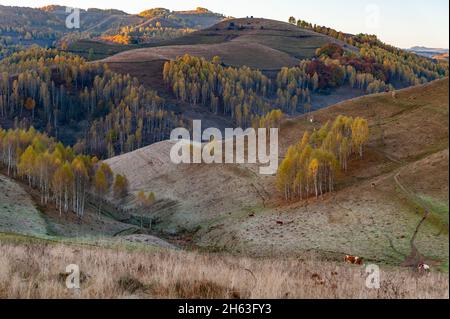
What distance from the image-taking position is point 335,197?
276 ft

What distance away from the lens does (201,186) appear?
376ft

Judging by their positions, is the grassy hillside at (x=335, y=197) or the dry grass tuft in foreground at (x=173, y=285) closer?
the dry grass tuft in foreground at (x=173, y=285)

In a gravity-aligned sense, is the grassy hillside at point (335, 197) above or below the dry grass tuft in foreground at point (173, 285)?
below

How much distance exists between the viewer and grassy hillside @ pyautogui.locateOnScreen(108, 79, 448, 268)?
62344 mm

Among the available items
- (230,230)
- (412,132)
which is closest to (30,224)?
(230,230)

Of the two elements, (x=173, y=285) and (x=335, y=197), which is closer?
(x=173, y=285)

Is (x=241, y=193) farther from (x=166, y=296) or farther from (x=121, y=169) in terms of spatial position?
(x=166, y=296)

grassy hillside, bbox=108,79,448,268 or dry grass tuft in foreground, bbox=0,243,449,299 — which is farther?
grassy hillside, bbox=108,79,448,268

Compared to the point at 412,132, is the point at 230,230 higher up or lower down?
lower down

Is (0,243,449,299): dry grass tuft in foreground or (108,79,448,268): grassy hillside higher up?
(0,243,449,299): dry grass tuft in foreground

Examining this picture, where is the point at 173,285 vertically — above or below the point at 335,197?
above

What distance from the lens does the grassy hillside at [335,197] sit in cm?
6234
